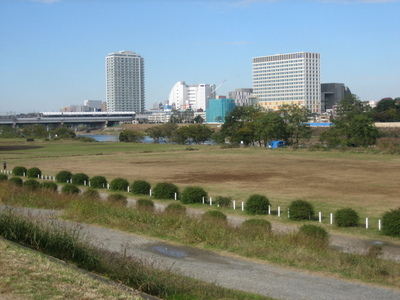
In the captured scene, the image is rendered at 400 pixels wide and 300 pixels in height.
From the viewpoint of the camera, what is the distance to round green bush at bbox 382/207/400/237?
21.2 metres

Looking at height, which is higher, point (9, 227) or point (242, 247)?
point (9, 227)

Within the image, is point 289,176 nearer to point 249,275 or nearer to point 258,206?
point 258,206

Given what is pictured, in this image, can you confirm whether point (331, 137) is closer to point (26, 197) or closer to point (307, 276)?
point (26, 197)

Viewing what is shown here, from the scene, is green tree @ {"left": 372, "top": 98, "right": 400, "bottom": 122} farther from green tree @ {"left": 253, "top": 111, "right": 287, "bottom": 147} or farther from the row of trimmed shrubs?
the row of trimmed shrubs

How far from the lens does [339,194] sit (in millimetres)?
37281

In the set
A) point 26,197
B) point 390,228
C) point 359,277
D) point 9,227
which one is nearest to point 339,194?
point 390,228

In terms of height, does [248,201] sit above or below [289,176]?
above

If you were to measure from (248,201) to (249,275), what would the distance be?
14999 mm

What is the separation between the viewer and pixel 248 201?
2772cm

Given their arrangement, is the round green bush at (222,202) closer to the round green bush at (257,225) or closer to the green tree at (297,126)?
the round green bush at (257,225)

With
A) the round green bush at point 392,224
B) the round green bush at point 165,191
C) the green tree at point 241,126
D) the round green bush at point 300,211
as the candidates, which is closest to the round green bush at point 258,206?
the round green bush at point 300,211

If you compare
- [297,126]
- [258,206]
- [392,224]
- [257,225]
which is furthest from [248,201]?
[297,126]

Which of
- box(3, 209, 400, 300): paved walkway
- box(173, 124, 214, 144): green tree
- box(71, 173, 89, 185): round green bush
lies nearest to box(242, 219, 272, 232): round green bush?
box(3, 209, 400, 300): paved walkway

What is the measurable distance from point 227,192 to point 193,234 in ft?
73.6
